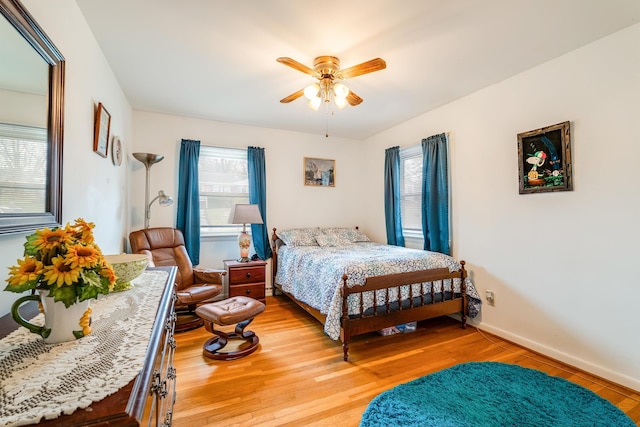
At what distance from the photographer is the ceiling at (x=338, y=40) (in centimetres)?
178

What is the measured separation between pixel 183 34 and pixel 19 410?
2.30 m

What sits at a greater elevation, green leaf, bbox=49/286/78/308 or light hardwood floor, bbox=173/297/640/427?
green leaf, bbox=49/286/78/308

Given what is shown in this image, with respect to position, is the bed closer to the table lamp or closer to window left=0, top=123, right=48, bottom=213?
the table lamp

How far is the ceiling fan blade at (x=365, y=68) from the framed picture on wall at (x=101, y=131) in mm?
1823

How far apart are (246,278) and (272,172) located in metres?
1.60

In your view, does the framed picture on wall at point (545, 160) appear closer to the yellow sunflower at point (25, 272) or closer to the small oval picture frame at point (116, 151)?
the yellow sunflower at point (25, 272)

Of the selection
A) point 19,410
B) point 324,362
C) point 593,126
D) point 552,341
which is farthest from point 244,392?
point 593,126

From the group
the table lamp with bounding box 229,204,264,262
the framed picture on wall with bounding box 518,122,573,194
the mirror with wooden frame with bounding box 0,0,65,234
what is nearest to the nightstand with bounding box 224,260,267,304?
the table lamp with bounding box 229,204,264,262

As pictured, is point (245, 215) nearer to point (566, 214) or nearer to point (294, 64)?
point (294, 64)

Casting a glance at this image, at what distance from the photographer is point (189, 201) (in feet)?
11.8

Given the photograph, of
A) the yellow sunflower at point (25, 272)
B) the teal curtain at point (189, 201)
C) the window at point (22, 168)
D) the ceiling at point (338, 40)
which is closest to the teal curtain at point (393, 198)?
the ceiling at point (338, 40)

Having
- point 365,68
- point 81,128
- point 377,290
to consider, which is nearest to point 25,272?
point 81,128

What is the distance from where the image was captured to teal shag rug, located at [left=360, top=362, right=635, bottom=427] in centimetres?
164

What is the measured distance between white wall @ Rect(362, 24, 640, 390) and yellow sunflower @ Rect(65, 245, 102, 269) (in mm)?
3048
